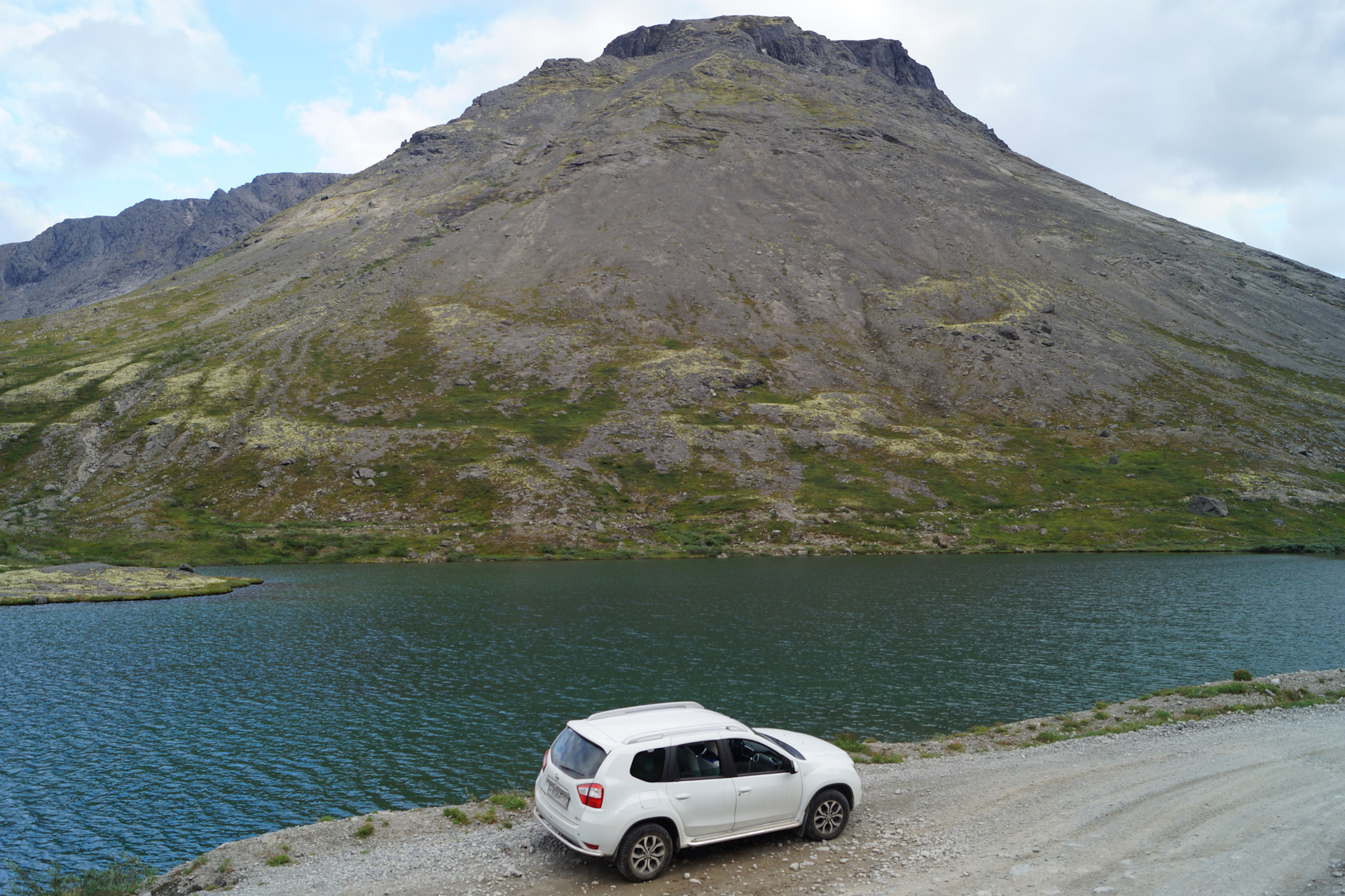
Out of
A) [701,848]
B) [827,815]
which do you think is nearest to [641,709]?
[701,848]

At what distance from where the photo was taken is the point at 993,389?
173 metres

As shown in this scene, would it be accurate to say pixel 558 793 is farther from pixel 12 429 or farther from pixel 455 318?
pixel 455 318

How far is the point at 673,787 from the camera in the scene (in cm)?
1709

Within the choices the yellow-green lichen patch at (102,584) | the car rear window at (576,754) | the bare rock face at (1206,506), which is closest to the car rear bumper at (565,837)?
the car rear window at (576,754)

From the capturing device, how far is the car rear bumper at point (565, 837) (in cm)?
1622

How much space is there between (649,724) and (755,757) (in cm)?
281

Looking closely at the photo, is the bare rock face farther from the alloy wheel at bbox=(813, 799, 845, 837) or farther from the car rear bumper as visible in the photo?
the car rear bumper

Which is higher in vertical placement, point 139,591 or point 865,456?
point 865,456

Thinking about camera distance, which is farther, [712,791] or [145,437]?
[145,437]

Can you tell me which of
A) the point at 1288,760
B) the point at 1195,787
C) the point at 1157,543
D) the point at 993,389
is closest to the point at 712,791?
the point at 1195,787

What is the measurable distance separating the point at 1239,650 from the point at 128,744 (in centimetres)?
6663

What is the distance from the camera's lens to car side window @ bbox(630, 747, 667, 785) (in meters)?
16.8

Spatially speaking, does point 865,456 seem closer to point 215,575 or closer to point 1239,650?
point 1239,650

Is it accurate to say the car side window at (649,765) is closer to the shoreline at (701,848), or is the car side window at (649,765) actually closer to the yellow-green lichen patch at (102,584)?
the shoreline at (701,848)
